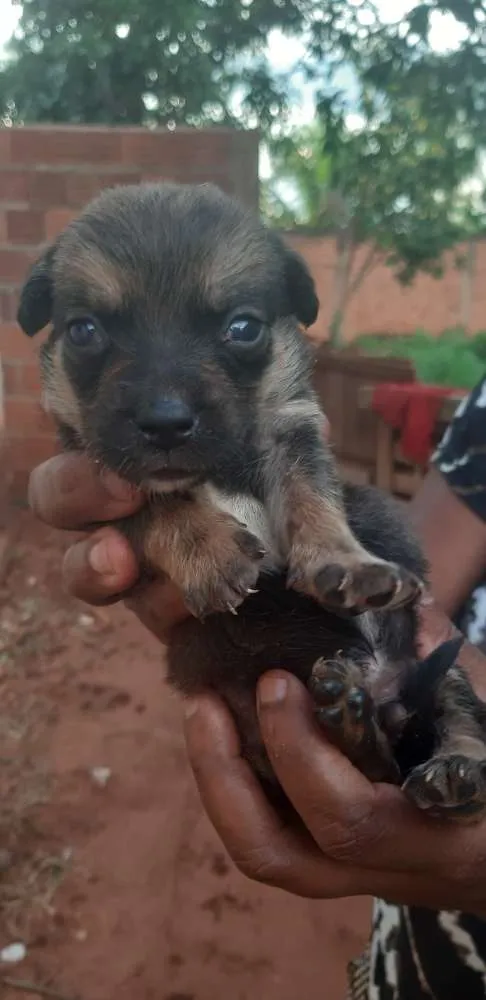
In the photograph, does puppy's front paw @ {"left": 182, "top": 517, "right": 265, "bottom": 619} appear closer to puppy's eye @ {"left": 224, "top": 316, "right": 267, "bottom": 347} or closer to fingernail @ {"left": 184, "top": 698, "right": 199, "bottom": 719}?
fingernail @ {"left": 184, "top": 698, "right": 199, "bottom": 719}

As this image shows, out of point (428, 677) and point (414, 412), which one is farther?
point (414, 412)

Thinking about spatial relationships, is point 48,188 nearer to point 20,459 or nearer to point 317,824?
point 20,459

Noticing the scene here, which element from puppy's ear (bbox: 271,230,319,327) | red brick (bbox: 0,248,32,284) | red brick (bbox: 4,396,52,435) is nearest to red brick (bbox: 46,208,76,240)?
red brick (bbox: 0,248,32,284)

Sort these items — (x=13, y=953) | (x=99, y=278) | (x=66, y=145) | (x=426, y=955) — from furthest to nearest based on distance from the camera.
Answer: (x=66, y=145), (x=13, y=953), (x=426, y=955), (x=99, y=278)

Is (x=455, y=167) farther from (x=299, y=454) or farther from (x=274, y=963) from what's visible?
(x=274, y=963)

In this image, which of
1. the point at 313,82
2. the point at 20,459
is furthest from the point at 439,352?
the point at 20,459

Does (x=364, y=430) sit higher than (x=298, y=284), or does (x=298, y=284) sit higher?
(x=298, y=284)
